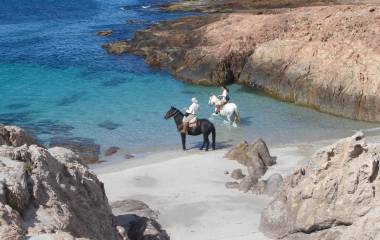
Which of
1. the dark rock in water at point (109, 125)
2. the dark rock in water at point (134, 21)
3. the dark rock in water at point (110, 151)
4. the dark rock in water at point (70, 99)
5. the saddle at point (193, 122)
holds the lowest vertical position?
the dark rock in water at point (110, 151)

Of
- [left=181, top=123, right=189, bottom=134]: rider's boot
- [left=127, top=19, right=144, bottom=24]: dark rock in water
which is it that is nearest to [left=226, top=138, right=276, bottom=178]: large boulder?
[left=181, top=123, right=189, bottom=134]: rider's boot

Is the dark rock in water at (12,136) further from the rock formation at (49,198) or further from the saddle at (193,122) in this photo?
the saddle at (193,122)

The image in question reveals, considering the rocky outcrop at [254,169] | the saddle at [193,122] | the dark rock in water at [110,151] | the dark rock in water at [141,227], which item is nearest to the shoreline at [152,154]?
the dark rock in water at [110,151]

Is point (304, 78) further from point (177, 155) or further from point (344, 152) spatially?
point (344, 152)

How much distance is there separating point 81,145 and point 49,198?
1650cm

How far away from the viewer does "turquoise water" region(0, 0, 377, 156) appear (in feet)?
88.7

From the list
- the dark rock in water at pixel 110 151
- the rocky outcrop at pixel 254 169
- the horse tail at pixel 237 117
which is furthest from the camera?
the horse tail at pixel 237 117

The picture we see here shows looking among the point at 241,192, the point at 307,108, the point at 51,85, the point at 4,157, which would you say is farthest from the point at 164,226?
the point at 51,85

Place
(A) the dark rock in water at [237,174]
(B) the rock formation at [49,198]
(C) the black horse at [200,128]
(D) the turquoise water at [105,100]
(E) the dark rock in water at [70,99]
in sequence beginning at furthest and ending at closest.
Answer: (E) the dark rock in water at [70,99], (D) the turquoise water at [105,100], (C) the black horse at [200,128], (A) the dark rock in water at [237,174], (B) the rock formation at [49,198]

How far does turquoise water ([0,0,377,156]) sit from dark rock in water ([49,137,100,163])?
1.63 feet

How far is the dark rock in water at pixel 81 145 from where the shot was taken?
2419 cm

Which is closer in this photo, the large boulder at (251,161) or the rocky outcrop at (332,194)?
the rocky outcrop at (332,194)

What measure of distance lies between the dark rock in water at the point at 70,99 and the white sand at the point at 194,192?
11.0 metres

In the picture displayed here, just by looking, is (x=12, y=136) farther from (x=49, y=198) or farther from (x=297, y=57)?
(x=297, y=57)
